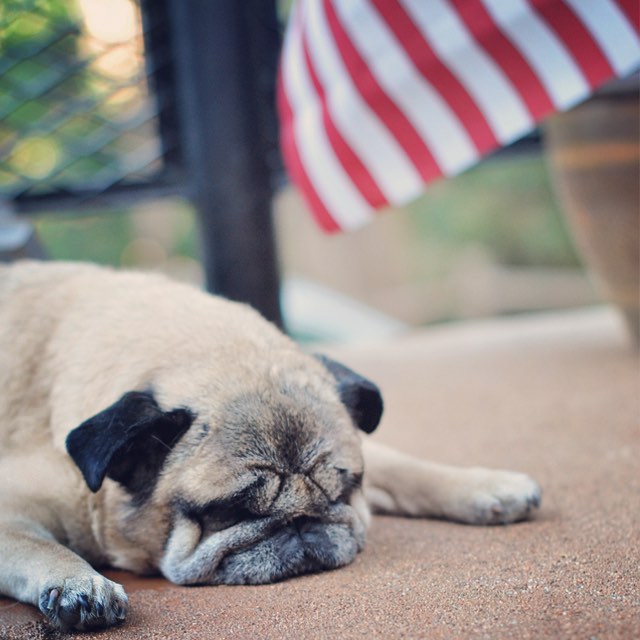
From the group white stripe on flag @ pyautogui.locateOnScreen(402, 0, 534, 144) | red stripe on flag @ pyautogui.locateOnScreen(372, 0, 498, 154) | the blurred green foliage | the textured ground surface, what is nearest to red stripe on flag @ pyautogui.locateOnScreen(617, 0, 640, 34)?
white stripe on flag @ pyautogui.locateOnScreen(402, 0, 534, 144)

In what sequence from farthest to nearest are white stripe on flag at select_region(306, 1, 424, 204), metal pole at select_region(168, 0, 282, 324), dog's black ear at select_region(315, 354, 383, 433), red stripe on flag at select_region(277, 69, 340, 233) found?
metal pole at select_region(168, 0, 282, 324)
red stripe on flag at select_region(277, 69, 340, 233)
white stripe on flag at select_region(306, 1, 424, 204)
dog's black ear at select_region(315, 354, 383, 433)

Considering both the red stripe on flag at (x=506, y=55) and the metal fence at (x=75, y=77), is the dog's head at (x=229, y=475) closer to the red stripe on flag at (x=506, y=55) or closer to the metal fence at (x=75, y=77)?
the red stripe on flag at (x=506, y=55)

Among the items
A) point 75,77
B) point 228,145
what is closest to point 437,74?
point 228,145

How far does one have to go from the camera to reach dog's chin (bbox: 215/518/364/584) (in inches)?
90.6

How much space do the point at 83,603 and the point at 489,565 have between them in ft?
3.30

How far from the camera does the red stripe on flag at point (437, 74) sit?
3432 millimetres

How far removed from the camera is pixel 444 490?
278 cm

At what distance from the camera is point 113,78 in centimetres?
507

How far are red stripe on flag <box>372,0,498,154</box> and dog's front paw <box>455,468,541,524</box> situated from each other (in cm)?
148

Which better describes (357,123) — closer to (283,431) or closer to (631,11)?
(631,11)

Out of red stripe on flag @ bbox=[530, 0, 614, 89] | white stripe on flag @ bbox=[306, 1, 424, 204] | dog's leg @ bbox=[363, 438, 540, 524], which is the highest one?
red stripe on flag @ bbox=[530, 0, 614, 89]

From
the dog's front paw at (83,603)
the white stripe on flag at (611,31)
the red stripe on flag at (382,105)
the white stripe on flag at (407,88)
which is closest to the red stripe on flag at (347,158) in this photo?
the red stripe on flag at (382,105)

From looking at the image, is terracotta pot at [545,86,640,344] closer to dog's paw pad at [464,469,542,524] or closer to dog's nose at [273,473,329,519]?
dog's paw pad at [464,469,542,524]

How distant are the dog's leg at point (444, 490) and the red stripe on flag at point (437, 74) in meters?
1.36
